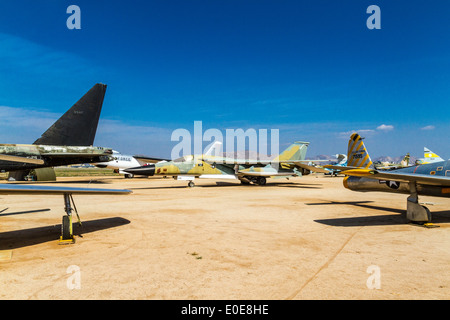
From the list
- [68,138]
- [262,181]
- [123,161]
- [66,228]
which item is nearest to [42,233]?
[66,228]

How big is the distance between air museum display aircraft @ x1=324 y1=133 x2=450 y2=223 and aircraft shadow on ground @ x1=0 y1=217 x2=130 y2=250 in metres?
7.80

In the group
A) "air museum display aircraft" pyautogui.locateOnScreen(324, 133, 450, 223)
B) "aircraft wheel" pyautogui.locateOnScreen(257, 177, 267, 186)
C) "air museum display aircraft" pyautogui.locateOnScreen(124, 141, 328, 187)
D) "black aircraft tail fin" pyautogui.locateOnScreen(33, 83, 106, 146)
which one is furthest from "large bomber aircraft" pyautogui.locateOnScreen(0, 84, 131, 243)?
"air museum display aircraft" pyautogui.locateOnScreen(324, 133, 450, 223)

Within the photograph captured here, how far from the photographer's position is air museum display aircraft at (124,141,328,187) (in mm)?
23688

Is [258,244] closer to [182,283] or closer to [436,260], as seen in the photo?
[182,283]

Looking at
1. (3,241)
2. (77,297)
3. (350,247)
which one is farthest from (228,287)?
(3,241)

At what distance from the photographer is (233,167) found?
2639cm

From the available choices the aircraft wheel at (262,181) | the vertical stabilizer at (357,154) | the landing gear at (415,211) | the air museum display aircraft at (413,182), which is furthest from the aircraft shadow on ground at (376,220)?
the aircraft wheel at (262,181)

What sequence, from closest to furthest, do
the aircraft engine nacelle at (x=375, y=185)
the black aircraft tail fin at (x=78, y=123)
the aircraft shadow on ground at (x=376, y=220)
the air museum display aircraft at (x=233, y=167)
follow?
the aircraft shadow on ground at (x=376, y=220) → the aircraft engine nacelle at (x=375, y=185) → the black aircraft tail fin at (x=78, y=123) → the air museum display aircraft at (x=233, y=167)

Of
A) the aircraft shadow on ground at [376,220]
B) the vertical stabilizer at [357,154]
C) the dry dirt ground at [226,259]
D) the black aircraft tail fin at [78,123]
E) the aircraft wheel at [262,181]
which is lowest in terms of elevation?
the aircraft shadow on ground at [376,220]

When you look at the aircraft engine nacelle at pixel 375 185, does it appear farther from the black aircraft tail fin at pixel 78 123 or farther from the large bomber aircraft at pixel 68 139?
the large bomber aircraft at pixel 68 139

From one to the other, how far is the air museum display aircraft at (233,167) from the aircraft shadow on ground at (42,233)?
14087 mm

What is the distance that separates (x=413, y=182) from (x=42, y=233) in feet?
37.6

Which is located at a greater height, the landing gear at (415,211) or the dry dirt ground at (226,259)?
the landing gear at (415,211)

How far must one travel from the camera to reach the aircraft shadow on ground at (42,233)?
247 inches
